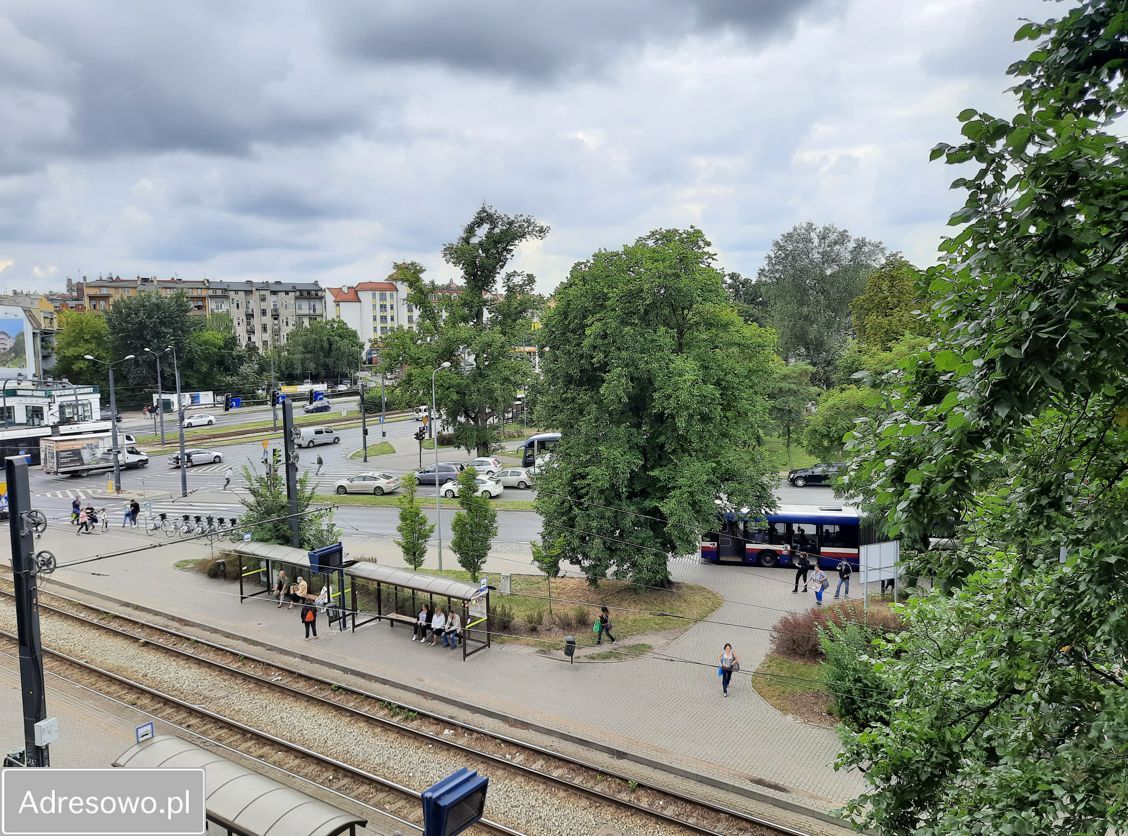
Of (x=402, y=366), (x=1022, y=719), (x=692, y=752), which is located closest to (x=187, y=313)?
(x=402, y=366)

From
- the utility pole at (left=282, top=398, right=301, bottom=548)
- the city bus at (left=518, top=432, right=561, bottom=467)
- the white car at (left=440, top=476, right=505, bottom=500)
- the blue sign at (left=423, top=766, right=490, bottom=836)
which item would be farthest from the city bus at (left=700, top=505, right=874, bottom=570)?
the city bus at (left=518, top=432, right=561, bottom=467)

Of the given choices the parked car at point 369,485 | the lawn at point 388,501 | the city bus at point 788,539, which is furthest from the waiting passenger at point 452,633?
the parked car at point 369,485

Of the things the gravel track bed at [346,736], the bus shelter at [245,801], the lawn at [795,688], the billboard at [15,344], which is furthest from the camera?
the billboard at [15,344]

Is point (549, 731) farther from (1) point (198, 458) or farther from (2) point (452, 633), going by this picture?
(1) point (198, 458)

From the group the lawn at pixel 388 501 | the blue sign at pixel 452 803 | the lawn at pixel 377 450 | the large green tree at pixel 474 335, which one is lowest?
the lawn at pixel 388 501

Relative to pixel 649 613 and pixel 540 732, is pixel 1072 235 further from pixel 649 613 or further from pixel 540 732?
pixel 649 613

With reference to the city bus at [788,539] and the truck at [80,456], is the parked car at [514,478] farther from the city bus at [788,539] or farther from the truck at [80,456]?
the truck at [80,456]

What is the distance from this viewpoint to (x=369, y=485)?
4153 centimetres

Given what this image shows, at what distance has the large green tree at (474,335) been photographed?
3962 centimetres

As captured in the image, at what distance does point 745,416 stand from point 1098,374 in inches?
727

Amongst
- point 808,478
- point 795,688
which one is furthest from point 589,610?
point 808,478

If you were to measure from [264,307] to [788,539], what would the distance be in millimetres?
117437

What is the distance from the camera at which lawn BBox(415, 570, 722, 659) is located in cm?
2017

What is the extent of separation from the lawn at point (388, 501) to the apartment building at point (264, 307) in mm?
87383
